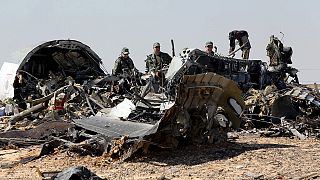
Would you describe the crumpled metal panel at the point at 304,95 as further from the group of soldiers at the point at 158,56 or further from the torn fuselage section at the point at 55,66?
the torn fuselage section at the point at 55,66

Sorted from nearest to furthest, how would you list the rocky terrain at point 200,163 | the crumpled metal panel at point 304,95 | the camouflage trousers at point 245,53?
the rocky terrain at point 200,163, the crumpled metal panel at point 304,95, the camouflage trousers at point 245,53

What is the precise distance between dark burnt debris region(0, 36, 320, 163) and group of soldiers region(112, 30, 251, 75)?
1.21 feet

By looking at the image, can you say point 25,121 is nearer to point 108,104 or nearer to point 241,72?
point 108,104

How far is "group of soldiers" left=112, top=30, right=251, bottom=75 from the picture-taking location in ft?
57.9

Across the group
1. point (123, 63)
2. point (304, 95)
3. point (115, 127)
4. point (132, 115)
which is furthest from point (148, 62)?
point (115, 127)

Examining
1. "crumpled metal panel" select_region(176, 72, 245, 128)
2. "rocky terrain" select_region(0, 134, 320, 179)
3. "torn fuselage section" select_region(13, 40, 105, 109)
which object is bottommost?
"rocky terrain" select_region(0, 134, 320, 179)

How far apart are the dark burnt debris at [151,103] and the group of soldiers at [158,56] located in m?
0.37

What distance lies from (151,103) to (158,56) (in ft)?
19.4

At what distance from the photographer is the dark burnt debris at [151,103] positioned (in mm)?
9844

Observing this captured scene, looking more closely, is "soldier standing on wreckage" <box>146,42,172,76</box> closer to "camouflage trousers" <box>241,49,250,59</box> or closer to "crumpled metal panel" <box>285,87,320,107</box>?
"camouflage trousers" <box>241,49,250,59</box>

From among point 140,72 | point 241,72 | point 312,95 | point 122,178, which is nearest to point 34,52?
point 140,72

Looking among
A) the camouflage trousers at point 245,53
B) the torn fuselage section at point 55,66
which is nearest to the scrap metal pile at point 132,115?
the torn fuselage section at point 55,66

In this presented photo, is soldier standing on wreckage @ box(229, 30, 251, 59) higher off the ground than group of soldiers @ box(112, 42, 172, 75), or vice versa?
soldier standing on wreckage @ box(229, 30, 251, 59)

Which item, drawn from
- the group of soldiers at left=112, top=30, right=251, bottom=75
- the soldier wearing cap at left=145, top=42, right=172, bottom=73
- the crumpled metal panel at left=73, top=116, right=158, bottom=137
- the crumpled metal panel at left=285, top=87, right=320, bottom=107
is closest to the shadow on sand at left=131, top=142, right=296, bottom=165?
the crumpled metal panel at left=73, top=116, right=158, bottom=137
